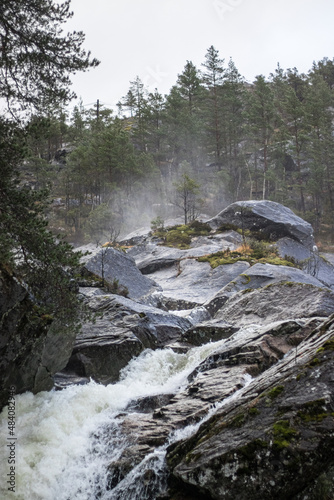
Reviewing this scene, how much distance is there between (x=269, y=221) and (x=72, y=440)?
24.0m

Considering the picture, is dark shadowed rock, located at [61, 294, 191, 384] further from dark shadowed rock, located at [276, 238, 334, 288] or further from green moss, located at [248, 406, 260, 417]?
dark shadowed rock, located at [276, 238, 334, 288]

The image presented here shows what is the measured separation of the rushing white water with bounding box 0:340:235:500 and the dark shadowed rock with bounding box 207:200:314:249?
2029 cm

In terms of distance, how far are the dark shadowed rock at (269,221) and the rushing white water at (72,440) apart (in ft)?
66.6

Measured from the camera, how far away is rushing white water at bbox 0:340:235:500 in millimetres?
5902

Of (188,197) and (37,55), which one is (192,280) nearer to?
(37,55)

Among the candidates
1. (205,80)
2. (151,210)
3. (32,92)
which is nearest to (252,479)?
(32,92)

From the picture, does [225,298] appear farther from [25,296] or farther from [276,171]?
[276,171]

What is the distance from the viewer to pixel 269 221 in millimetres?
28312

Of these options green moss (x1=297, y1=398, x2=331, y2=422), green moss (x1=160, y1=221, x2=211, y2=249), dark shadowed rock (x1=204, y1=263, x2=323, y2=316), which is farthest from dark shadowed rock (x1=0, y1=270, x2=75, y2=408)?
green moss (x1=160, y1=221, x2=211, y2=249)

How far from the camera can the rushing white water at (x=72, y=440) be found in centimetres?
590

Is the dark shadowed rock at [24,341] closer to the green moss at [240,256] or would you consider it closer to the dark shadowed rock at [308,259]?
the green moss at [240,256]

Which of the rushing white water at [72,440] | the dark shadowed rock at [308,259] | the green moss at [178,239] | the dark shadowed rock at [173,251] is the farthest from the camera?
the green moss at [178,239]

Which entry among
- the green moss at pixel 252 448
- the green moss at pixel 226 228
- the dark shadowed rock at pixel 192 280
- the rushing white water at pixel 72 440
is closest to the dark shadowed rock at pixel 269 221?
the green moss at pixel 226 228

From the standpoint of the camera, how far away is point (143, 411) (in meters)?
8.05
